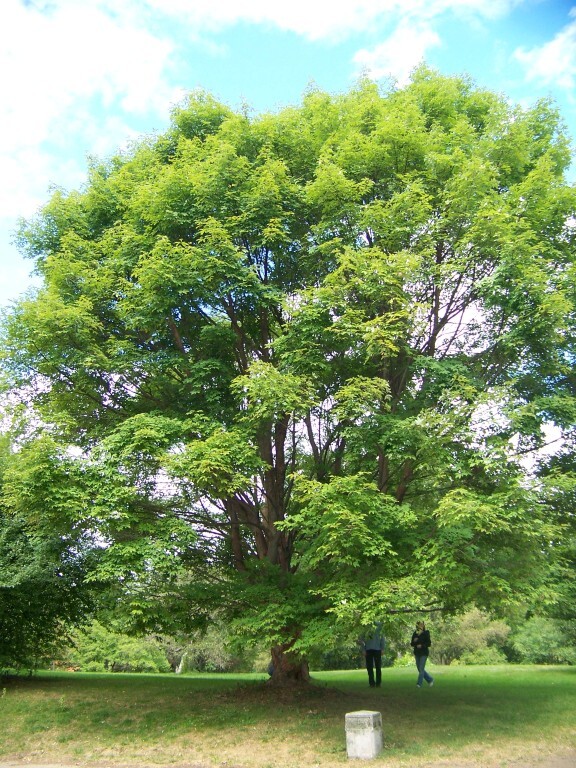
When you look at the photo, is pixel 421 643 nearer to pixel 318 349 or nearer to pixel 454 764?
pixel 454 764

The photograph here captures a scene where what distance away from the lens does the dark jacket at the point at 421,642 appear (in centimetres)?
1286

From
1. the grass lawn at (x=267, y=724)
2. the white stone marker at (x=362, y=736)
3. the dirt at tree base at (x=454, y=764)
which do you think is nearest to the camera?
the dirt at tree base at (x=454, y=764)

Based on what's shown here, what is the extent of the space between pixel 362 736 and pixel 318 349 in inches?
231

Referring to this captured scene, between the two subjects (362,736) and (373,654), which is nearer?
(362,736)

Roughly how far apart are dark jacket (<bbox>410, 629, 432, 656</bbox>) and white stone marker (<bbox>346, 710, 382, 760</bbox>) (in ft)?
17.2

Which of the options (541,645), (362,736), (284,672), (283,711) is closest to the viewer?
(362,736)

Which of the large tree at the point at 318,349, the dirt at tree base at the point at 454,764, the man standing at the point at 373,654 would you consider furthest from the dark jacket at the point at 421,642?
the dirt at tree base at the point at 454,764

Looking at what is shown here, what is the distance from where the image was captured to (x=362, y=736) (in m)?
7.81

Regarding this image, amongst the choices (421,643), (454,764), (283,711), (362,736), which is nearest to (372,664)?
(421,643)

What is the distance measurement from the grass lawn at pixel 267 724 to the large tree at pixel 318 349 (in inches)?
52.3

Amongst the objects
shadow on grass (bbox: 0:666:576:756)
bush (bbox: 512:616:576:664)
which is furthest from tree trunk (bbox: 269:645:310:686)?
bush (bbox: 512:616:576:664)

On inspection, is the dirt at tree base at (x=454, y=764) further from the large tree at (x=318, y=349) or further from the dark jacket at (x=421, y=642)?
the dark jacket at (x=421, y=642)


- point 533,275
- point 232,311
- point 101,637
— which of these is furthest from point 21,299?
point 101,637

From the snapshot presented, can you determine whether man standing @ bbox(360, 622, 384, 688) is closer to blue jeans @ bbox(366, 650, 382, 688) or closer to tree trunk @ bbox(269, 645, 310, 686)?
blue jeans @ bbox(366, 650, 382, 688)
